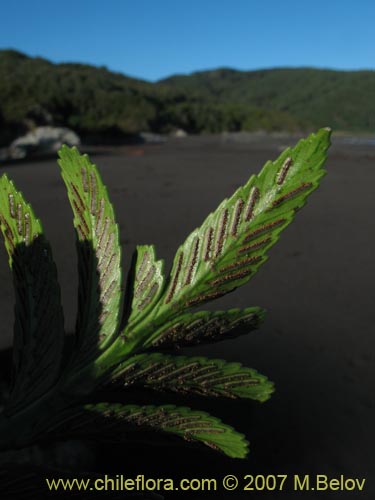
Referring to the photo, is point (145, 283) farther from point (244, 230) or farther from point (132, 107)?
point (132, 107)

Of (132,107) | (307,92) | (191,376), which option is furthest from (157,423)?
(307,92)

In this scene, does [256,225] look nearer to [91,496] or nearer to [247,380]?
[247,380]

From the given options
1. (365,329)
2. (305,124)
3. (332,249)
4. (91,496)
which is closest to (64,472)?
(91,496)

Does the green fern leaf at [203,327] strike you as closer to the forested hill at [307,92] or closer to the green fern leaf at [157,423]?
the green fern leaf at [157,423]

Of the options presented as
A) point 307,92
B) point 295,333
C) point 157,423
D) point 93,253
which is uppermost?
point 307,92

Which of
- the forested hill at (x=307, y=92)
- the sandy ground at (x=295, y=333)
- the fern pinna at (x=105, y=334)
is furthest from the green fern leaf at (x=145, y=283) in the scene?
the forested hill at (x=307, y=92)

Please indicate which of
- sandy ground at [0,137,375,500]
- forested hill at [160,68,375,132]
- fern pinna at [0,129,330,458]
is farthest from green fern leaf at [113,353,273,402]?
forested hill at [160,68,375,132]
